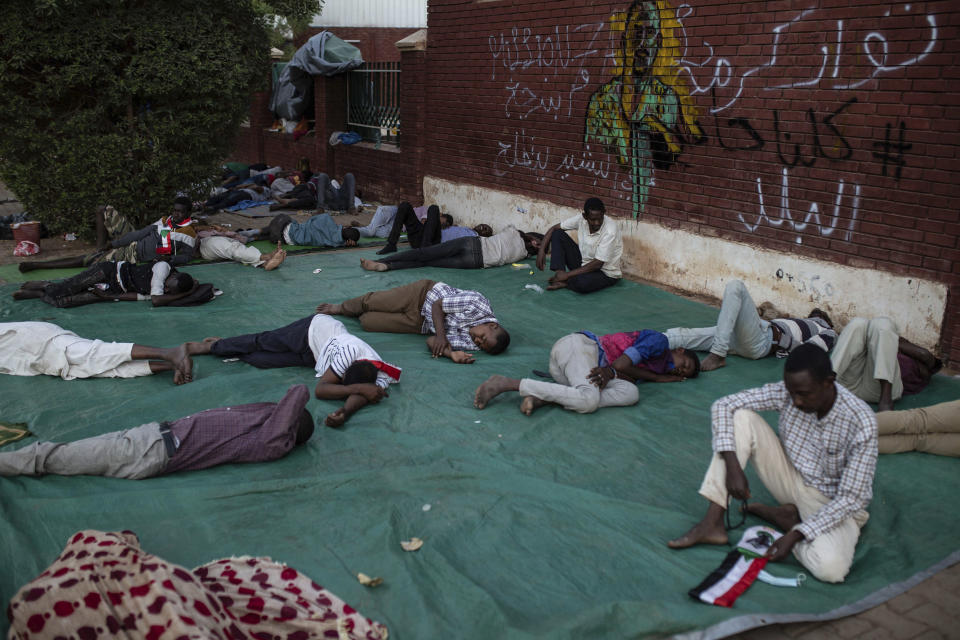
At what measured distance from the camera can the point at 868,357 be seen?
519cm

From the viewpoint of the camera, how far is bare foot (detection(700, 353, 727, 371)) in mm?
5949

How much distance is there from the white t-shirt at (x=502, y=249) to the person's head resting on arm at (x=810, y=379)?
5929mm

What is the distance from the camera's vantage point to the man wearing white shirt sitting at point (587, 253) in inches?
318

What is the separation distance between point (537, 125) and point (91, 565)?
8617 millimetres

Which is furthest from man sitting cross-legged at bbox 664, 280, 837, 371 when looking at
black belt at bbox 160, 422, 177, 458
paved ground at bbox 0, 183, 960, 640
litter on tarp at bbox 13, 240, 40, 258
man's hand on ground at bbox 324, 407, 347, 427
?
litter on tarp at bbox 13, 240, 40, 258

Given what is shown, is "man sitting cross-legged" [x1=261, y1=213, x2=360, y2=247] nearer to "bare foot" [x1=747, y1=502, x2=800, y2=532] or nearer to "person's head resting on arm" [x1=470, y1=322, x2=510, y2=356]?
"person's head resting on arm" [x1=470, y1=322, x2=510, y2=356]

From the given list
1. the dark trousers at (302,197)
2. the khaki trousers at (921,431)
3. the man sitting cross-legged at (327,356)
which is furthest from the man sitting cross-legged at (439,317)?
the dark trousers at (302,197)

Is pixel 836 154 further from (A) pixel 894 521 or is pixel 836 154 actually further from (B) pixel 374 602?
(B) pixel 374 602

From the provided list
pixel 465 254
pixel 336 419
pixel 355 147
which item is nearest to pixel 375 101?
pixel 355 147

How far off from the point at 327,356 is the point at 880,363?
12.5 ft

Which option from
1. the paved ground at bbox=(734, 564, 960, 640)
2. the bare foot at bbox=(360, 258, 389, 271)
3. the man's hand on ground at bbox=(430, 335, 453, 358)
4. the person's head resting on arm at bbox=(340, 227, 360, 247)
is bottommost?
the paved ground at bbox=(734, 564, 960, 640)

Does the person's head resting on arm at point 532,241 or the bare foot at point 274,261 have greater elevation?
the person's head resting on arm at point 532,241

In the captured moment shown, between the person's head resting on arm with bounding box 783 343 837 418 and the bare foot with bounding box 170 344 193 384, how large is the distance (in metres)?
4.11

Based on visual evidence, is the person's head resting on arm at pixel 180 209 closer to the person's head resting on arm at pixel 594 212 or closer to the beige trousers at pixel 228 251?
the beige trousers at pixel 228 251
